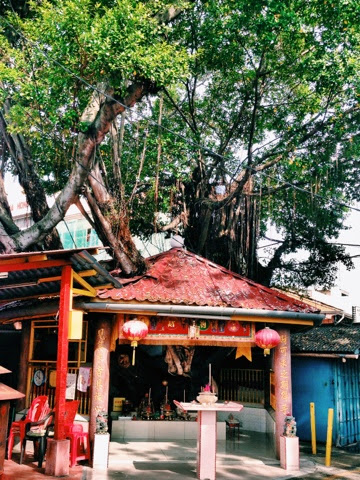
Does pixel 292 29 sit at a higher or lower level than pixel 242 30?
lower

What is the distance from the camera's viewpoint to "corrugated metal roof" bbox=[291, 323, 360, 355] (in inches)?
489

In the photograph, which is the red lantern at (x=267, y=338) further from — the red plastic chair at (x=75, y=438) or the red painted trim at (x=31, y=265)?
the red painted trim at (x=31, y=265)

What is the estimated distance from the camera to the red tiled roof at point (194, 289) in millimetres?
8891

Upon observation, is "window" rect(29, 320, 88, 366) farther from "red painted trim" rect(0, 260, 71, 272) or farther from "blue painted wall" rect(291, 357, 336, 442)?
"blue painted wall" rect(291, 357, 336, 442)

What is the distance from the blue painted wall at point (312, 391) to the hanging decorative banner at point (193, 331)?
14.5ft

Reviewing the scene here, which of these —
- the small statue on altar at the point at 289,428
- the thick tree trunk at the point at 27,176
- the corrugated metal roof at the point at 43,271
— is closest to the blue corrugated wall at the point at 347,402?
the small statue on altar at the point at 289,428

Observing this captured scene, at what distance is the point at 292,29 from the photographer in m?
10.2

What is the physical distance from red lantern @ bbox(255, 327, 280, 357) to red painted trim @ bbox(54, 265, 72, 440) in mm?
3680

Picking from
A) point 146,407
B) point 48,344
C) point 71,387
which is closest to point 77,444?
point 71,387

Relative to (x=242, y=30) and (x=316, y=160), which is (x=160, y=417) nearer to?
(x=316, y=160)

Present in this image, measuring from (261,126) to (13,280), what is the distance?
27.2 ft

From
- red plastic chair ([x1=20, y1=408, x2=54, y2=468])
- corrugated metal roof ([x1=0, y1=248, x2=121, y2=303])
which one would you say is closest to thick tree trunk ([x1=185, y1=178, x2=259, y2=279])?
corrugated metal roof ([x1=0, y1=248, x2=121, y2=303])

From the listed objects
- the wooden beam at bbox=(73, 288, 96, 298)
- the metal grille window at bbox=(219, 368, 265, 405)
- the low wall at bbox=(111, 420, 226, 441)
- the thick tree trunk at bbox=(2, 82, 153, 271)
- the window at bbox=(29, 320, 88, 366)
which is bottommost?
the low wall at bbox=(111, 420, 226, 441)

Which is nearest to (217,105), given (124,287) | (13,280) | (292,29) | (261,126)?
(261,126)
